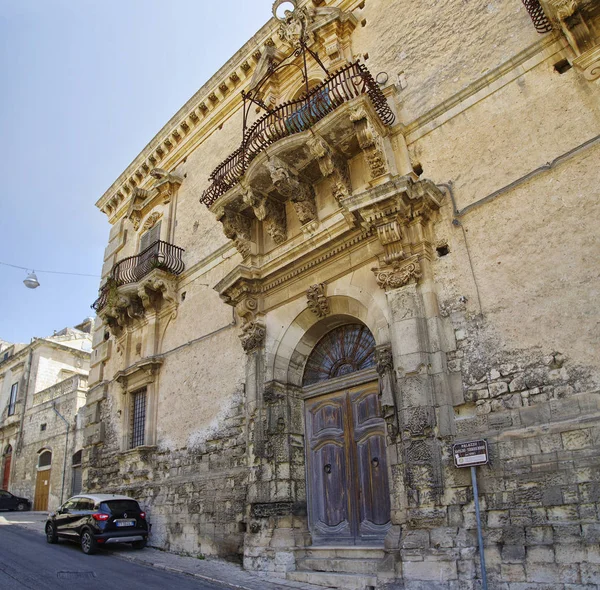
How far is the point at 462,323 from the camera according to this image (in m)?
6.60

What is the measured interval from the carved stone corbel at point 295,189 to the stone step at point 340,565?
522 centimetres

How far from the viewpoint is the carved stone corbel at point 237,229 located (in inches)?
385

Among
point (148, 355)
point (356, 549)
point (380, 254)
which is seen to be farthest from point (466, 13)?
point (148, 355)

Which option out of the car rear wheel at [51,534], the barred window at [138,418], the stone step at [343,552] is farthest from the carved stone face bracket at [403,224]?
the car rear wheel at [51,534]

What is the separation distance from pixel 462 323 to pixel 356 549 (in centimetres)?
337

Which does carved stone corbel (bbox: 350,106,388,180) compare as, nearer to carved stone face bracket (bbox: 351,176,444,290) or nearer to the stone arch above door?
carved stone face bracket (bbox: 351,176,444,290)

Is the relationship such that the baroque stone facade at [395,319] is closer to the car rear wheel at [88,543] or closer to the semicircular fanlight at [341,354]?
the semicircular fanlight at [341,354]

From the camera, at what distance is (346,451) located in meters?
7.85

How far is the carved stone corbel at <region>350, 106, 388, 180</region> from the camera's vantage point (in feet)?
25.3

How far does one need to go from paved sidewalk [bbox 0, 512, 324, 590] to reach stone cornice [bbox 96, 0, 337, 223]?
9.84 metres

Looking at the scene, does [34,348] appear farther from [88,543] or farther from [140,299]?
[88,543]

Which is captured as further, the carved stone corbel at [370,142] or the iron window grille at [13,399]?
the iron window grille at [13,399]

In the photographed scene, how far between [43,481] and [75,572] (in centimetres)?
1807

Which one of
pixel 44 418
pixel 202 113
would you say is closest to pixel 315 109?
pixel 202 113
